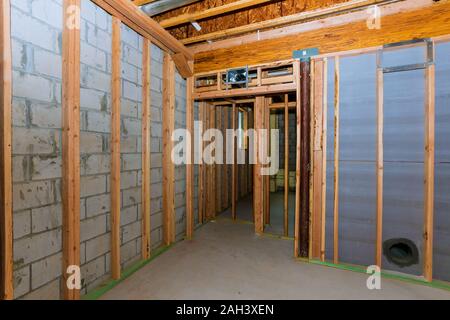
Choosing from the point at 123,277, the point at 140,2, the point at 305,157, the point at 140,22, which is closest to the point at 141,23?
the point at 140,22

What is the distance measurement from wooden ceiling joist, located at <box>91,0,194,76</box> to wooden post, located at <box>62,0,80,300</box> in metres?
0.34

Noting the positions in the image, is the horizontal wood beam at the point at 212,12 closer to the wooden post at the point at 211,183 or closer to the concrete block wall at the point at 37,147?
the concrete block wall at the point at 37,147

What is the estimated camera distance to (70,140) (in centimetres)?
192

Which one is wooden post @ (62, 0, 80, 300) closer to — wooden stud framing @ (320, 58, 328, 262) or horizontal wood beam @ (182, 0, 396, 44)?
horizontal wood beam @ (182, 0, 396, 44)

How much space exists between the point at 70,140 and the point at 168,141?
4.48 feet

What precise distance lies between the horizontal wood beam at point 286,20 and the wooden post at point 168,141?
0.54 metres

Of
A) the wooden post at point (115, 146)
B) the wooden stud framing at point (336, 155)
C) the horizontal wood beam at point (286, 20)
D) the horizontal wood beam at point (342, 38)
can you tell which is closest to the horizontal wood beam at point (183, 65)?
the horizontal wood beam at point (342, 38)

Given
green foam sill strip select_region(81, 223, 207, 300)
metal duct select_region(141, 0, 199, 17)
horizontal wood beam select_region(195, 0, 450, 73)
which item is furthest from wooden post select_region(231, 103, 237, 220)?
metal duct select_region(141, 0, 199, 17)

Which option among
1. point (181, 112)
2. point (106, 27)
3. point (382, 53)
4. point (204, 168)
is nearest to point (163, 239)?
point (204, 168)

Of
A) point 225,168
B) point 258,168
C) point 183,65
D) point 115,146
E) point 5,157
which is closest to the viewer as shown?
point 5,157

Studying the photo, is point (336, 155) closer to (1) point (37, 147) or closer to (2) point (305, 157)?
(2) point (305, 157)

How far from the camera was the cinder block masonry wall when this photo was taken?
1.66 metres

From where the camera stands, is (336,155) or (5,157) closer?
(5,157)

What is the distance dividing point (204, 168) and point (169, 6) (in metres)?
2.55
